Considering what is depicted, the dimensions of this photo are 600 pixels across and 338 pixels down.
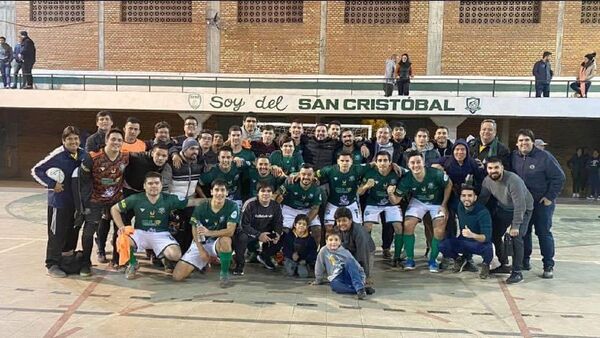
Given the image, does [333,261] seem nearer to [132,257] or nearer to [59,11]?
[132,257]

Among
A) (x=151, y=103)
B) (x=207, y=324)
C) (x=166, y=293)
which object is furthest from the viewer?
(x=151, y=103)

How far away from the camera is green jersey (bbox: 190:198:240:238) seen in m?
6.43

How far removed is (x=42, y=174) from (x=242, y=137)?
284 cm

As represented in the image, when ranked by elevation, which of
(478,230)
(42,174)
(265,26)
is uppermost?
(265,26)

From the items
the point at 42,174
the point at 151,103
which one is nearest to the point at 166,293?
the point at 42,174

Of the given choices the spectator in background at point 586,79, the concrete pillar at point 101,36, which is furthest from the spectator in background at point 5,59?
the spectator in background at point 586,79

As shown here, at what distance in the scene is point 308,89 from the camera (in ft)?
63.8

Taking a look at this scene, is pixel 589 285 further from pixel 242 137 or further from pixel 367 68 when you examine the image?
pixel 367 68

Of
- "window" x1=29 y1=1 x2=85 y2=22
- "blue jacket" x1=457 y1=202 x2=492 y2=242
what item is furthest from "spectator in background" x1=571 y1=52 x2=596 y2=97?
"window" x1=29 y1=1 x2=85 y2=22

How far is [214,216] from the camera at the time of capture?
253 inches

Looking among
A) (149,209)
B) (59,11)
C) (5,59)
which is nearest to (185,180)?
(149,209)

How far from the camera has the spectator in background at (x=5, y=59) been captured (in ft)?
56.2

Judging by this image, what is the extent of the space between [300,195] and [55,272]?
11.1 feet

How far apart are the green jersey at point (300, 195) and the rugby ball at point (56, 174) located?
286 cm
